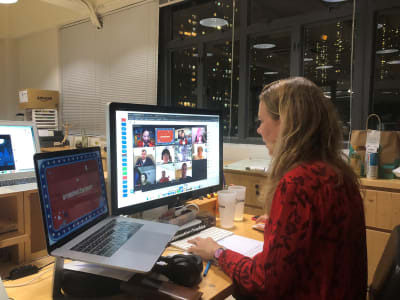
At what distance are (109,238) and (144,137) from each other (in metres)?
0.39

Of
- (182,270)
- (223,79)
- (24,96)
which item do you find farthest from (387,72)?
(24,96)

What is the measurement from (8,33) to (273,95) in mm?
6344

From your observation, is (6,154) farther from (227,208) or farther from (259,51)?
(259,51)

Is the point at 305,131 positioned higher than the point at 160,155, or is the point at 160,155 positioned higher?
the point at 305,131

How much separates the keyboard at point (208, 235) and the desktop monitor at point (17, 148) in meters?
0.65

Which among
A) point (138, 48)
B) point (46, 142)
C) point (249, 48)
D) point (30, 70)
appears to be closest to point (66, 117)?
point (46, 142)

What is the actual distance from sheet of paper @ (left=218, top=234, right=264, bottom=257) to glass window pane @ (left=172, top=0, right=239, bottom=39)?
286cm

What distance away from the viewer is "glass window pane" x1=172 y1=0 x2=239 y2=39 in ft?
11.8

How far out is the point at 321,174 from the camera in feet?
2.81

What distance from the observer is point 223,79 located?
12.2 feet

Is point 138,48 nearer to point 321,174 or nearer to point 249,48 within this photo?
point 249,48

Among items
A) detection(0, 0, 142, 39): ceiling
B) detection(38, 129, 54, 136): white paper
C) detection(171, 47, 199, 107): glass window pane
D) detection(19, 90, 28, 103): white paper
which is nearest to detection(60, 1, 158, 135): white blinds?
detection(0, 0, 142, 39): ceiling

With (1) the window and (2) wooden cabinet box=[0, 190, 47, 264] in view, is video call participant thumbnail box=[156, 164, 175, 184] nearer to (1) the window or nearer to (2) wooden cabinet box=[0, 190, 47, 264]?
(2) wooden cabinet box=[0, 190, 47, 264]

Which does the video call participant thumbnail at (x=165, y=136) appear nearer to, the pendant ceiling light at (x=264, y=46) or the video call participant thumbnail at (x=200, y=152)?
the video call participant thumbnail at (x=200, y=152)
